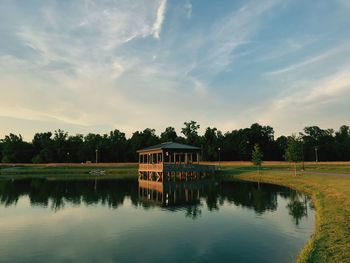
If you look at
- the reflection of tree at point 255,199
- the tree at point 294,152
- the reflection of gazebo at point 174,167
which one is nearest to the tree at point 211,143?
the reflection of gazebo at point 174,167

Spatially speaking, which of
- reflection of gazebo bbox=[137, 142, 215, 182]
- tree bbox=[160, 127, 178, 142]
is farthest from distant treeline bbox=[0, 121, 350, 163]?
reflection of gazebo bbox=[137, 142, 215, 182]

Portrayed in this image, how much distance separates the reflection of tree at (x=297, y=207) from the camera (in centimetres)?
2501

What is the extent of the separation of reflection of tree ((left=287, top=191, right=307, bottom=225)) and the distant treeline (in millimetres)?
79544

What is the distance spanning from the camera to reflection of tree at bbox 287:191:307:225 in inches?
985

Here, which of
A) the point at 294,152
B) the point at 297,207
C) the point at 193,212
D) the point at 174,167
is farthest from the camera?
the point at 174,167

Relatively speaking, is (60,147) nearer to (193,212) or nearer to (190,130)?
(190,130)

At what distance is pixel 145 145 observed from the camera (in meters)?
125

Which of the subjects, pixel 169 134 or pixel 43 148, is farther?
pixel 169 134

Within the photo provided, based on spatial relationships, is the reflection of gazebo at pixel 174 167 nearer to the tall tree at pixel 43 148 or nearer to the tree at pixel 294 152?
the tree at pixel 294 152

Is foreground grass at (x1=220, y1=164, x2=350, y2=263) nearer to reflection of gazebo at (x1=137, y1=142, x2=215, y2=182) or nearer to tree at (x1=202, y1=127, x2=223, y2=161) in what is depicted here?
reflection of gazebo at (x1=137, y1=142, x2=215, y2=182)

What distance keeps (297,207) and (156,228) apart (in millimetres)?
13904

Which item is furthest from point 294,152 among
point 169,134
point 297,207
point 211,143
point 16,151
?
point 16,151

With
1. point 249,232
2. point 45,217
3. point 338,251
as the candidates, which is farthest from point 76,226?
point 338,251

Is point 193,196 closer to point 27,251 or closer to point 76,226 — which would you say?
point 76,226
